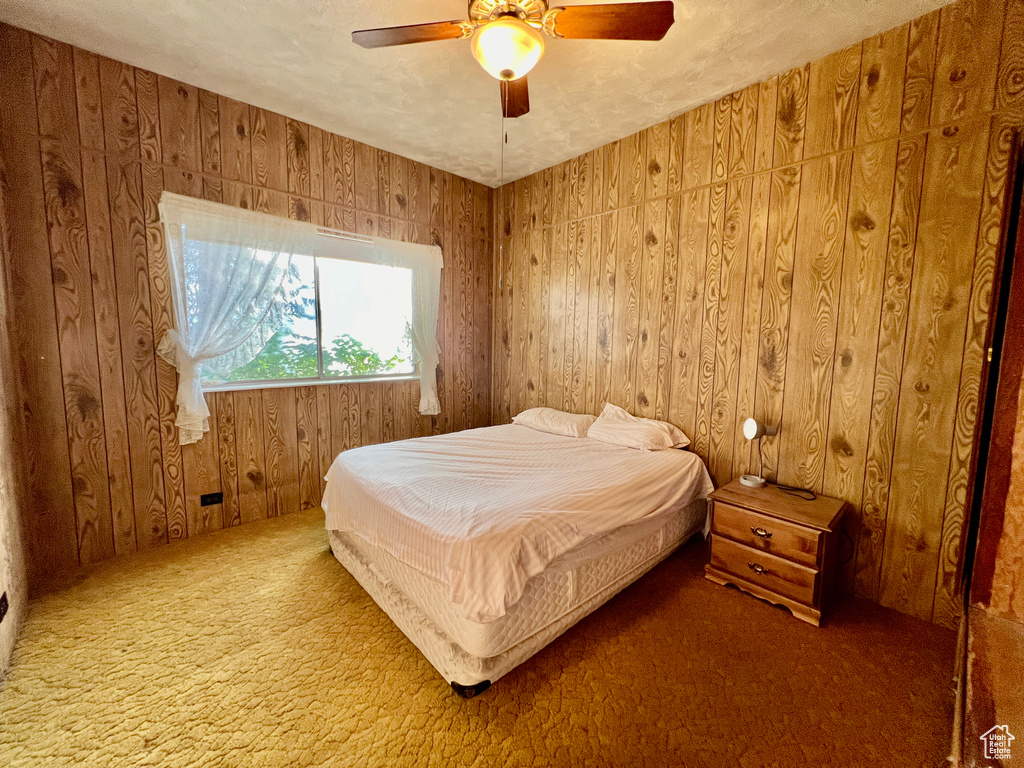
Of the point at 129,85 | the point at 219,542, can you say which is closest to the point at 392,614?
the point at 219,542

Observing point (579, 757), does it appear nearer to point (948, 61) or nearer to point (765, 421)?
point (765, 421)

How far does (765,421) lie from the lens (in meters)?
2.34

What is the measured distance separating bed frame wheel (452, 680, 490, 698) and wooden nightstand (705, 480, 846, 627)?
Result: 1.39m

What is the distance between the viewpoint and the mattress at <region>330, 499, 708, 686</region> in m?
1.45

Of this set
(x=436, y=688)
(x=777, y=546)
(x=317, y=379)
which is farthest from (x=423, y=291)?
(x=777, y=546)

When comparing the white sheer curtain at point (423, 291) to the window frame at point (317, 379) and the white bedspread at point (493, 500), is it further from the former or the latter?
the white bedspread at point (493, 500)

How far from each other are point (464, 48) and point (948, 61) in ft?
7.19

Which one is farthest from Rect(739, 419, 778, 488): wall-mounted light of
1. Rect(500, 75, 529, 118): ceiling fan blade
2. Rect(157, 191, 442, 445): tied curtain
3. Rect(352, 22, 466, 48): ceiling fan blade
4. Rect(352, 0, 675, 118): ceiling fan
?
Rect(157, 191, 442, 445): tied curtain

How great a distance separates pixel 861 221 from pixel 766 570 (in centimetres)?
181

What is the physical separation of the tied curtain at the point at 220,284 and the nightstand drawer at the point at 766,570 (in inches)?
126

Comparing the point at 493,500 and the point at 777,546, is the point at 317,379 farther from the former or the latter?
the point at 777,546

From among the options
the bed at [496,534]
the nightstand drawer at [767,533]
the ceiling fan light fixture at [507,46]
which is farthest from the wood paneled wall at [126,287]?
the nightstand drawer at [767,533]

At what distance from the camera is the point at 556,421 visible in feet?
10.2

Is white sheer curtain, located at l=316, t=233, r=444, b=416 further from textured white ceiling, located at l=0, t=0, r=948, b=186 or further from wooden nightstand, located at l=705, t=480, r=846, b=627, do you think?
wooden nightstand, located at l=705, t=480, r=846, b=627
